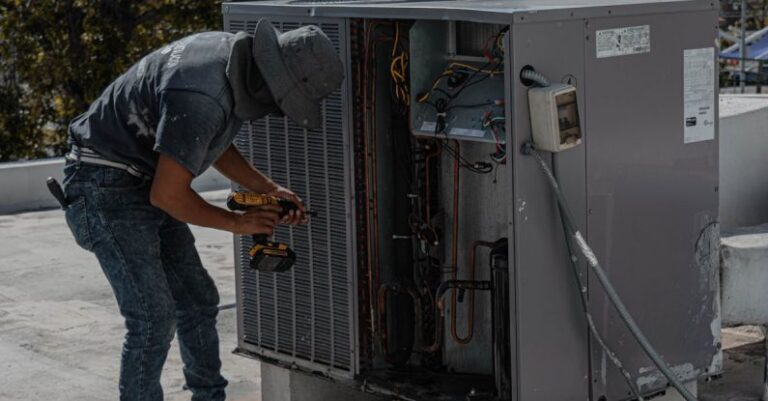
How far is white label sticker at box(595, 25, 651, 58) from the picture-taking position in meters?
4.62

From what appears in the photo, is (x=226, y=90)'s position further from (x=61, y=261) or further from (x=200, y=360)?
(x=61, y=261)

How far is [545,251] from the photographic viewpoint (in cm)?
457

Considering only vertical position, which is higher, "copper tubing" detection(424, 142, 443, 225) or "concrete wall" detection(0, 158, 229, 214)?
"copper tubing" detection(424, 142, 443, 225)

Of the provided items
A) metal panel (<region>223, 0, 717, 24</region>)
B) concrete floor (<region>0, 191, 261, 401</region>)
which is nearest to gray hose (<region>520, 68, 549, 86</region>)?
metal panel (<region>223, 0, 717, 24</region>)

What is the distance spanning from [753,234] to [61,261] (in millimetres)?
5013

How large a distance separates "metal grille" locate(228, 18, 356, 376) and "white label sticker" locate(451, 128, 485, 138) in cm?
49

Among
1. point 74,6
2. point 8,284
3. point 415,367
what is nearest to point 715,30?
point 415,367

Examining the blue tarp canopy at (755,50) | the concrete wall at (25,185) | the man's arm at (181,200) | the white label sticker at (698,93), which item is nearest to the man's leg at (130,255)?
the man's arm at (181,200)

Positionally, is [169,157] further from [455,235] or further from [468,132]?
[455,235]

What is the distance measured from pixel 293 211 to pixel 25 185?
23.2ft

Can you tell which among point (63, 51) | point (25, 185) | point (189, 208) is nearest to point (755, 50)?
point (63, 51)

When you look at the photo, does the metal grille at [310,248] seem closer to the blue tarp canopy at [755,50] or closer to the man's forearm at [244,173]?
the man's forearm at [244,173]

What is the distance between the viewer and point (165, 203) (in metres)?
4.53

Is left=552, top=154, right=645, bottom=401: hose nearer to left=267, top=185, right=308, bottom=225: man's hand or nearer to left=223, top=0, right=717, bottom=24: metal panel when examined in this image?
left=223, top=0, right=717, bottom=24: metal panel
